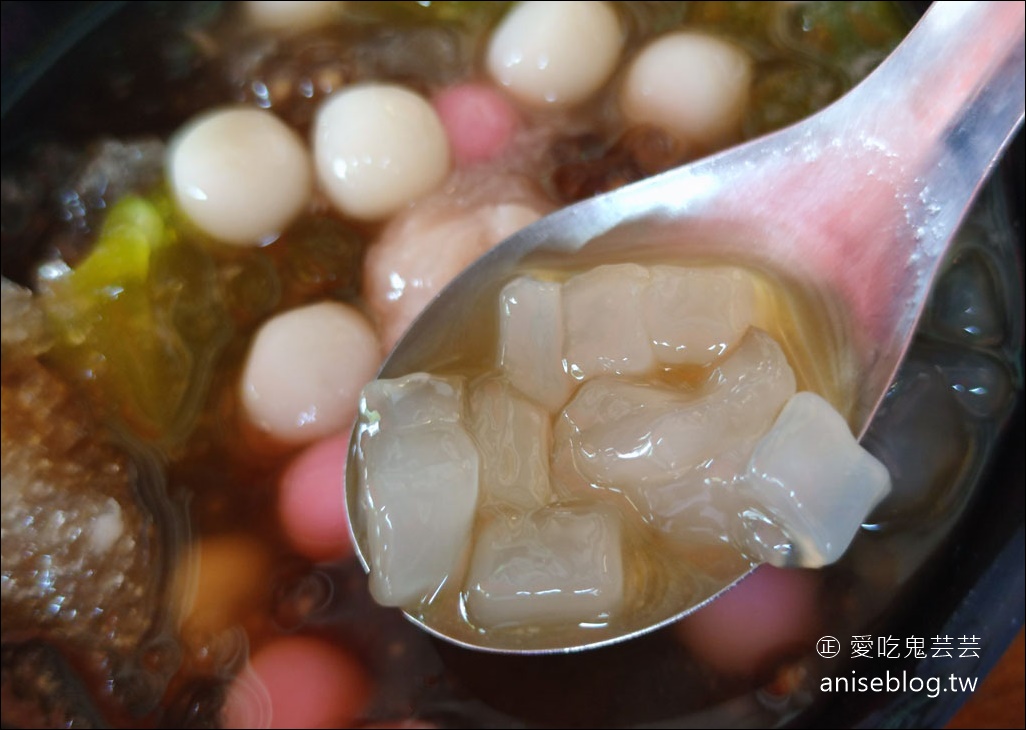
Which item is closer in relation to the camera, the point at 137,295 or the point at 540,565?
the point at 540,565

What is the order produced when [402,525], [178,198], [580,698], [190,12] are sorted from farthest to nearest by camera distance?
[190,12] → [178,198] → [580,698] → [402,525]

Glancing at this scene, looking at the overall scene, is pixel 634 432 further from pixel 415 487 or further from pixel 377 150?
pixel 377 150

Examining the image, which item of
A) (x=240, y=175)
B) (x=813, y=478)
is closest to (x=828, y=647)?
(x=813, y=478)

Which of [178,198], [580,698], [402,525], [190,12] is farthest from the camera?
[190,12]

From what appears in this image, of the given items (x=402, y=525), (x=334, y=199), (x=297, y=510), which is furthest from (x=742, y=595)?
(x=334, y=199)

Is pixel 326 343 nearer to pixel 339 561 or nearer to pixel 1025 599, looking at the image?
pixel 339 561

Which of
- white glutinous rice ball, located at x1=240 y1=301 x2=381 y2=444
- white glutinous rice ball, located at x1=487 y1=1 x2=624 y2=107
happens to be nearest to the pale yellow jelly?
white glutinous rice ball, located at x1=240 y1=301 x2=381 y2=444

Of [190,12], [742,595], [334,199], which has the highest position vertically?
[190,12]

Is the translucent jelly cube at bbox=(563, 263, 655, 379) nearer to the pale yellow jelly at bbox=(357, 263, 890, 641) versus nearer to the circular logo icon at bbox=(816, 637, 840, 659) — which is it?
the pale yellow jelly at bbox=(357, 263, 890, 641)
